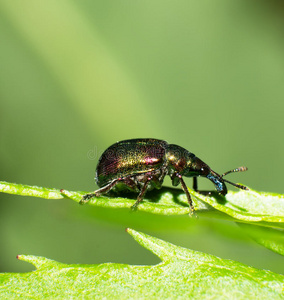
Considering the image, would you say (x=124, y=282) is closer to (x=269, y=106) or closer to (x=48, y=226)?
(x=48, y=226)

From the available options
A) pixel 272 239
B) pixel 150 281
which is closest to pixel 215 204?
pixel 272 239

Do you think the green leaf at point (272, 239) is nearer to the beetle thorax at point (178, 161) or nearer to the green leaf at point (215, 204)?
the green leaf at point (215, 204)

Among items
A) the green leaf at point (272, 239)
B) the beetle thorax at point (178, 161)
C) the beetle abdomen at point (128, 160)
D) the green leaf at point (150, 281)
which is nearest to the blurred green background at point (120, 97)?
the beetle abdomen at point (128, 160)

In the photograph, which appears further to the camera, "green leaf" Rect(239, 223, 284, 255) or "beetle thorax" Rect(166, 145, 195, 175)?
"beetle thorax" Rect(166, 145, 195, 175)

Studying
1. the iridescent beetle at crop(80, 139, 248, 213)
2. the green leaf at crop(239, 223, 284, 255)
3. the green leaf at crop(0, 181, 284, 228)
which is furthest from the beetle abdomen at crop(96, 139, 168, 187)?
the green leaf at crop(239, 223, 284, 255)

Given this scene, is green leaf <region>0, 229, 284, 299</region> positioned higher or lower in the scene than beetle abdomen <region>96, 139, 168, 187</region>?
lower

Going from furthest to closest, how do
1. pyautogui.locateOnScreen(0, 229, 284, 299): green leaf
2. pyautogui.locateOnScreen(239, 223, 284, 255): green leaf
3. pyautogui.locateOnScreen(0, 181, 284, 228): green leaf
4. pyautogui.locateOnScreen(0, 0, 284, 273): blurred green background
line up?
pyautogui.locateOnScreen(0, 0, 284, 273): blurred green background, pyautogui.locateOnScreen(239, 223, 284, 255): green leaf, pyautogui.locateOnScreen(0, 181, 284, 228): green leaf, pyautogui.locateOnScreen(0, 229, 284, 299): green leaf

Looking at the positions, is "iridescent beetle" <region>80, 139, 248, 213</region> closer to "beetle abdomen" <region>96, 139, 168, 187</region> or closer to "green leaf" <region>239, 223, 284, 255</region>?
"beetle abdomen" <region>96, 139, 168, 187</region>
